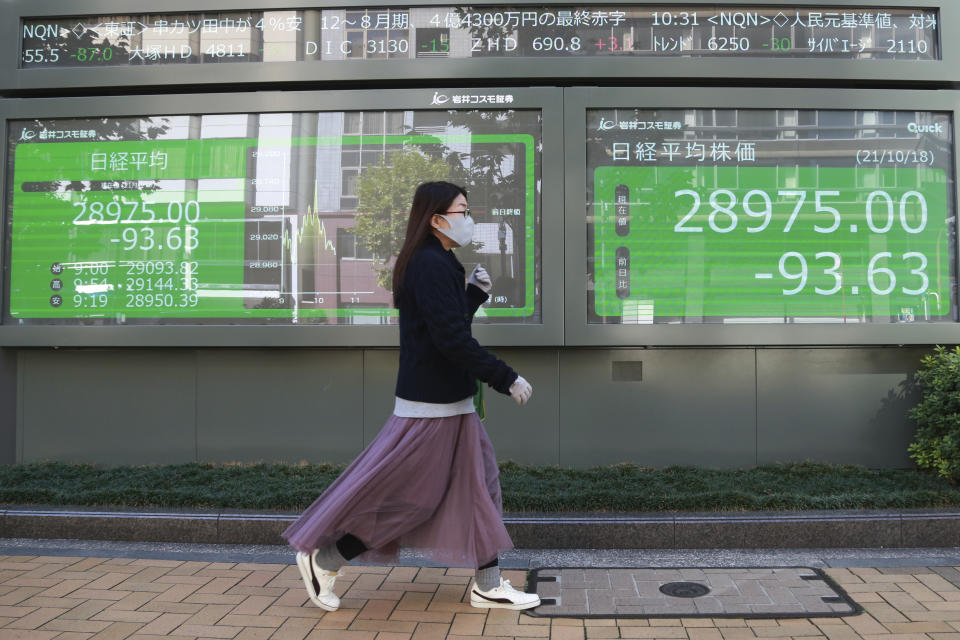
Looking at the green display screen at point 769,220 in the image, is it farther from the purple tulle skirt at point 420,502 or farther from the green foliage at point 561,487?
the purple tulle skirt at point 420,502

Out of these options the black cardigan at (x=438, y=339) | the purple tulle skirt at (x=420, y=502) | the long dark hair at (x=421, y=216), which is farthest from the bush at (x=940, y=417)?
the long dark hair at (x=421, y=216)

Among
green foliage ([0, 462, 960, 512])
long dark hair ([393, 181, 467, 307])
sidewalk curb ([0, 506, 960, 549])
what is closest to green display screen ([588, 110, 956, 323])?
green foliage ([0, 462, 960, 512])

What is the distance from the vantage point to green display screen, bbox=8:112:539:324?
19.5ft

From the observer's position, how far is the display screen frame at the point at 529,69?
231 inches

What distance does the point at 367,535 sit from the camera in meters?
3.54

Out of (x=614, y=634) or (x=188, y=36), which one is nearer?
(x=614, y=634)

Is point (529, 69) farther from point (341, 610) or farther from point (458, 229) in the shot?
point (341, 610)

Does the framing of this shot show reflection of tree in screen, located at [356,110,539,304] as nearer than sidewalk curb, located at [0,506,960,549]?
No

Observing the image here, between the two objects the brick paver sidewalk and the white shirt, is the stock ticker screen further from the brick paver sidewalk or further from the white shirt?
the brick paver sidewalk

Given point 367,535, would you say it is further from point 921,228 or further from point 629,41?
point 921,228

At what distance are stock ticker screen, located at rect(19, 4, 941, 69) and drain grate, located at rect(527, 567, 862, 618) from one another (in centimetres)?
Answer: 382

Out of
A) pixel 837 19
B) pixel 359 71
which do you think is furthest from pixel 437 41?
pixel 837 19

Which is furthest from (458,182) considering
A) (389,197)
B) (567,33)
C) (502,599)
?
(502,599)

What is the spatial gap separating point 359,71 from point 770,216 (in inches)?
130
